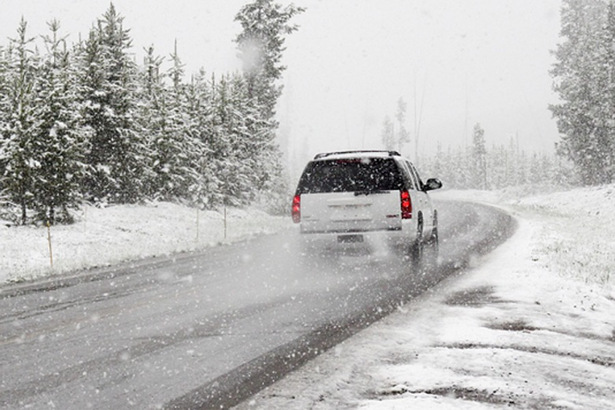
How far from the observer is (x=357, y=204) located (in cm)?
1059

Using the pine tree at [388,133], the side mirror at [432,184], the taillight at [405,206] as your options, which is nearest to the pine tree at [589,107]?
the side mirror at [432,184]

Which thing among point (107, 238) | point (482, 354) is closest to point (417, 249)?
point (482, 354)

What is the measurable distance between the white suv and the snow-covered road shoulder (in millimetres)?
1747

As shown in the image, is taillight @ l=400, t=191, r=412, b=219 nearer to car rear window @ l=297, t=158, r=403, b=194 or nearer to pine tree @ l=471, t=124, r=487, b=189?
car rear window @ l=297, t=158, r=403, b=194

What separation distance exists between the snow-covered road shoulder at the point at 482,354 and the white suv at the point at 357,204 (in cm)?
175

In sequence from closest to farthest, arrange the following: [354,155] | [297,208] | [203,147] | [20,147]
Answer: [297,208] < [354,155] < [20,147] < [203,147]

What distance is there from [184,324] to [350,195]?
4945 mm

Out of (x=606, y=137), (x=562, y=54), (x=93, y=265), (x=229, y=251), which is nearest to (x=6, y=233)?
(x=93, y=265)

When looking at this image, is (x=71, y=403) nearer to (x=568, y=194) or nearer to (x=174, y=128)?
(x=174, y=128)

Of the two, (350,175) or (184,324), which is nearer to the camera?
(184,324)

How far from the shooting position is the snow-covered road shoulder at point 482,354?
400cm

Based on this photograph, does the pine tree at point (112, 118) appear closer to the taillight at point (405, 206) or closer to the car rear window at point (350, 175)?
the car rear window at point (350, 175)

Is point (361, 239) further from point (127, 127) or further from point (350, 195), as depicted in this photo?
point (127, 127)

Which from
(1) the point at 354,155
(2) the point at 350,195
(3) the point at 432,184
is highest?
(1) the point at 354,155
